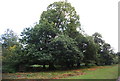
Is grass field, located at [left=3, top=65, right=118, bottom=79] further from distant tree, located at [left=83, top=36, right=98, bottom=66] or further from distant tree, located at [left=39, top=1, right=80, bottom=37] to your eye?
distant tree, located at [left=39, top=1, right=80, bottom=37]

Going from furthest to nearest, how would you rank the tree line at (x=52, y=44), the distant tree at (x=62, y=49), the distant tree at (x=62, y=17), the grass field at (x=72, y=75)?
the distant tree at (x=62, y=17)
the tree line at (x=52, y=44)
the distant tree at (x=62, y=49)
the grass field at (x=72, y=75)

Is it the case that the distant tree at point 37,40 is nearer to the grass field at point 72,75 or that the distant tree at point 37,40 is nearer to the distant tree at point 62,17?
the distant tree at point 62,17

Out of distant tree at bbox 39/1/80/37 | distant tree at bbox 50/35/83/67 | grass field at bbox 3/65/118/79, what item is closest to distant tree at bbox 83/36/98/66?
distant tree at bbox 39/1/80/37

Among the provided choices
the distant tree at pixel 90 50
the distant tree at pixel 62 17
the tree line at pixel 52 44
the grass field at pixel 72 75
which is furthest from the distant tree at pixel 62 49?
the distant tree at pixel 90 50

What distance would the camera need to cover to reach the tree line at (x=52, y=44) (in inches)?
507

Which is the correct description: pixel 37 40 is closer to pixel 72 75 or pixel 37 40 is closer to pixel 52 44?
pixel 52 44

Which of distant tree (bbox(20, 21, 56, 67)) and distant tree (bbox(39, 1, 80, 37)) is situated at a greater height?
distant tree (bbox(39, 1, 80, 37))

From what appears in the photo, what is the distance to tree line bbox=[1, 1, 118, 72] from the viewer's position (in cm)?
1288

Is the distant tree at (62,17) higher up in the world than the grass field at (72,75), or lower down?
higher up

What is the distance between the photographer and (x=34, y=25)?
14430 millimetres

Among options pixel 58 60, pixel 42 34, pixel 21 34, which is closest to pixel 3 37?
pixel 21 34

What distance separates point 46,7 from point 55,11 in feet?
5.47

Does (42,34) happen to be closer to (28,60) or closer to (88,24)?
(28,60)

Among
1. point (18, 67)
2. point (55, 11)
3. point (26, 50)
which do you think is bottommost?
point (18, 67)
